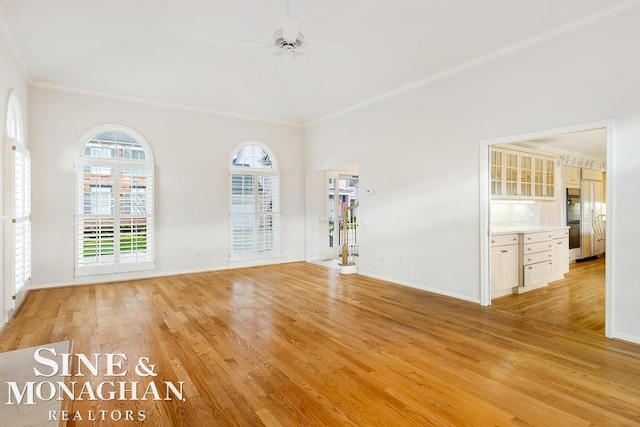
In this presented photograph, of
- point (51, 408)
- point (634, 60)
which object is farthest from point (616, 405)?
point (51, 408)

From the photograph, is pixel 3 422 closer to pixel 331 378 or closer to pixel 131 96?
pixel 331 378

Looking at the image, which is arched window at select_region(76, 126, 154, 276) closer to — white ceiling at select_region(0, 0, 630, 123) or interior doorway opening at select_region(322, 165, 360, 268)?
white ceiling at select_region(0, 0, 630, 123)

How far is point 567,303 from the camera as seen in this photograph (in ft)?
14.7

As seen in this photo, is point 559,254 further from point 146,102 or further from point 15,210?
point 15,210

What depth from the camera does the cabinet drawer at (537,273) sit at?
512 cm

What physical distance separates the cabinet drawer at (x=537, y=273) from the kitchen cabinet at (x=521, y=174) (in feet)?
3.90

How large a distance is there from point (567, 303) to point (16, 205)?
23.6 feet

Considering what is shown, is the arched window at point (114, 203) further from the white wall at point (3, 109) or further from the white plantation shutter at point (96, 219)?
the white wall at point (3, 109)

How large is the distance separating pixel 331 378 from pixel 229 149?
5.59m

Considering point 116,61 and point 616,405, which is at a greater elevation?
point 116,61

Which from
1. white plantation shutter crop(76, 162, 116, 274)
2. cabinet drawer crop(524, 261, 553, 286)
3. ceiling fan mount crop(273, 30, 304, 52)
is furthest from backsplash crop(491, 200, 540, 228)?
white plantation shutter crop(76, 162, 116, 274)

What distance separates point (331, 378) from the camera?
8.24ft

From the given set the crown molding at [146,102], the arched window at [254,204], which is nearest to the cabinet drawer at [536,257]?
the arched window at [254,204]

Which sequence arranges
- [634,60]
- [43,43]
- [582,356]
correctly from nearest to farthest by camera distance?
[582,356]
[634,60]
[43,43]
